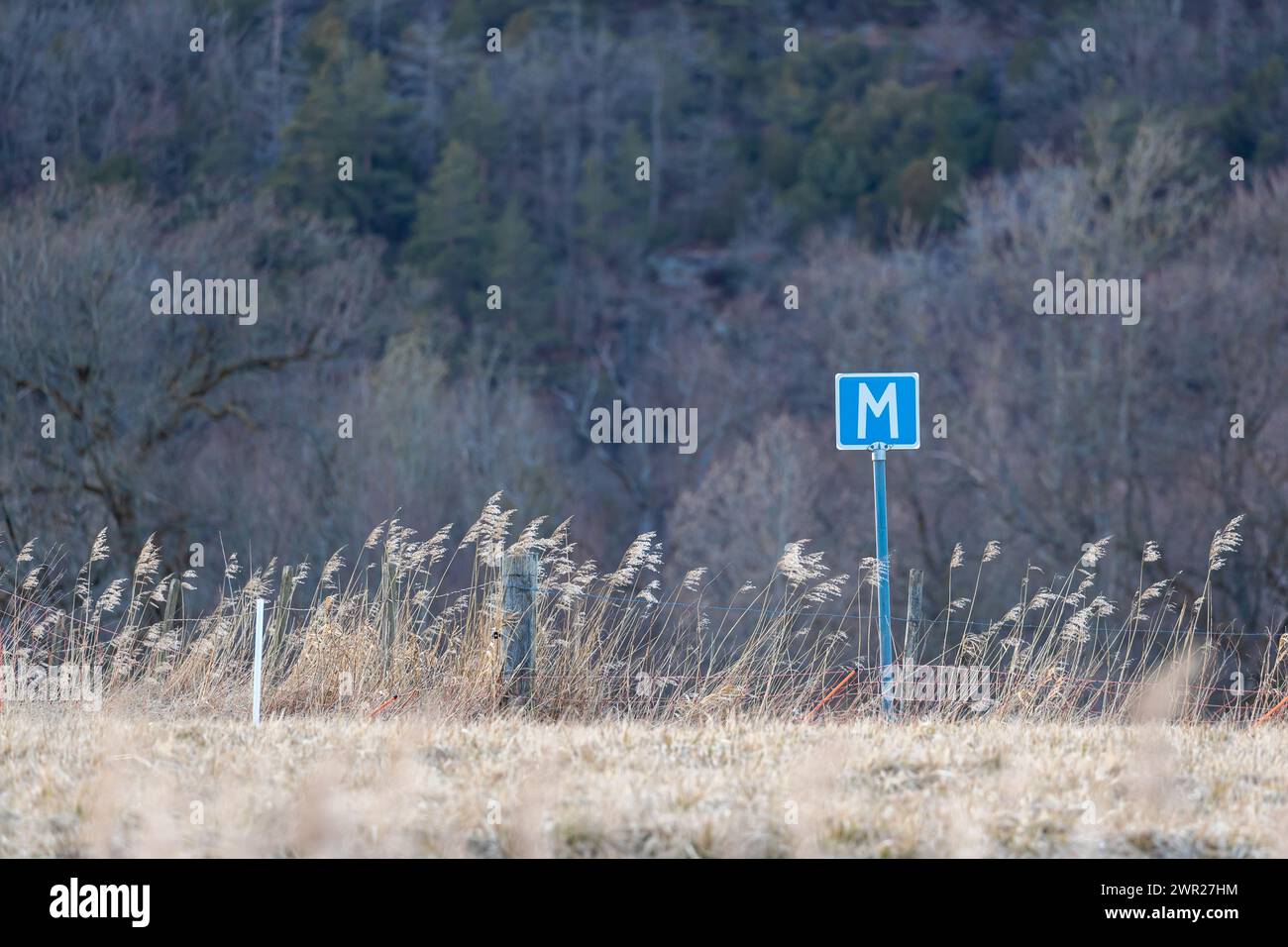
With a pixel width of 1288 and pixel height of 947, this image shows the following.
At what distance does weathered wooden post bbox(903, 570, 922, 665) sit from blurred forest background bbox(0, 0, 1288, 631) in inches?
719

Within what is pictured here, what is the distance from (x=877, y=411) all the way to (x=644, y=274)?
196 ft

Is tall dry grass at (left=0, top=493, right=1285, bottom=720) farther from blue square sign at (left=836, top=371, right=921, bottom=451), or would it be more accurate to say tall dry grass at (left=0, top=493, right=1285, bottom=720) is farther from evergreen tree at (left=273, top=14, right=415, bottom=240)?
evergreen tree at (left=273, top=14, right=415, bottom=240)

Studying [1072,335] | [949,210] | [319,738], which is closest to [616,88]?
[949,210]

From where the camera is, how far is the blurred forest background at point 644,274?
105ft

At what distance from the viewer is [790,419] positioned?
1753 inches

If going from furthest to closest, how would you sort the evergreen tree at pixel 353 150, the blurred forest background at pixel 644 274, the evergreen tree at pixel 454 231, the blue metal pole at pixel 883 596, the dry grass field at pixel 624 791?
the evergreen tree at pixel 353 150 < the evergreen tree at pixel 454 231 < the blurred forest background at pixel 644 274 < the blue metal pole at pixel 883 596 < the dry grass field at pixel 624 791

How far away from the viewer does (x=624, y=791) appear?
17.9 ft

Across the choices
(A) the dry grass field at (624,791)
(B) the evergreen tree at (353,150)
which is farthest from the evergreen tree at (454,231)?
(A) the dry grass field at (624,791)

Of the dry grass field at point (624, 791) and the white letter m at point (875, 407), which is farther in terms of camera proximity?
the white letter m at point (875, 407)

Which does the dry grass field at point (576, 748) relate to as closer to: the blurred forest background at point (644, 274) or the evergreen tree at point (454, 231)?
the blurred forest background at point (644, 274)

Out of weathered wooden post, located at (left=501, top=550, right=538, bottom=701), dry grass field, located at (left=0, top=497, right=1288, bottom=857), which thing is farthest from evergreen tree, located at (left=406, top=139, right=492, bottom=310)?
weathered wooden post, located at (left=501, top=550, right=538, bottom=701)

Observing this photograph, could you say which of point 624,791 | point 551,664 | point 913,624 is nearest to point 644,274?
point 913,624

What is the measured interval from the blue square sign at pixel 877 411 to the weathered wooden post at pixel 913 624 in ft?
2.56

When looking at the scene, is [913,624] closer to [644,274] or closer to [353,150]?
[353,150]
